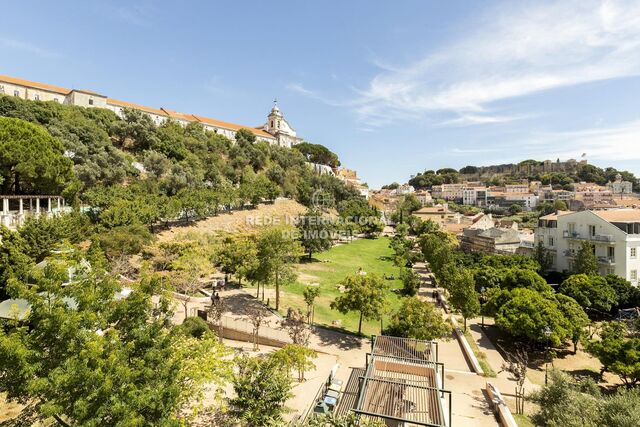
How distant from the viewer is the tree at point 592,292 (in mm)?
25172

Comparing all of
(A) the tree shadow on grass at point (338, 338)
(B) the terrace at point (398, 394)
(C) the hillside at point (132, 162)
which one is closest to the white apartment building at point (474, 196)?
(C) the hillside at point (132, 162)

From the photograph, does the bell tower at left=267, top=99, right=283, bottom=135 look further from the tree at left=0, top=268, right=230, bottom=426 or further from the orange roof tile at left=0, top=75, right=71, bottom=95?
the tree at left=0, top=268, right=230, bottom=426

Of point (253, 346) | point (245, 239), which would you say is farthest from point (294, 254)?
point (253, 346)

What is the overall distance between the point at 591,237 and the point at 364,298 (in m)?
28.4

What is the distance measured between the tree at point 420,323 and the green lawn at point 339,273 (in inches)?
153

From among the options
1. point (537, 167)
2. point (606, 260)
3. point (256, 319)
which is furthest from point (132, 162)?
point (537, 167)

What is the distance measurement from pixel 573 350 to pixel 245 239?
27.1 m

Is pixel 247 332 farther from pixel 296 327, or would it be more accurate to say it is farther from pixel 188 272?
pixel 188 272

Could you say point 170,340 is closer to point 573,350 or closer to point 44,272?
point 44,272

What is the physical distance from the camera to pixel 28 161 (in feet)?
95.4

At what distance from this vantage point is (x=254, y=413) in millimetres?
9422

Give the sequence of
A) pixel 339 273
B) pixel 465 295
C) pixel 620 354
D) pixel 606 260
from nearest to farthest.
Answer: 1. pixel 620 354
2. pixel 465 295
3. pixel 606 260
4. pixel 339 273

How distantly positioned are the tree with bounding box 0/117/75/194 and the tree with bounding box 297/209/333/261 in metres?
27.6

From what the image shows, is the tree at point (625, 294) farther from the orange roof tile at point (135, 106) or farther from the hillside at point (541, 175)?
the hillside at point (541, 175)
